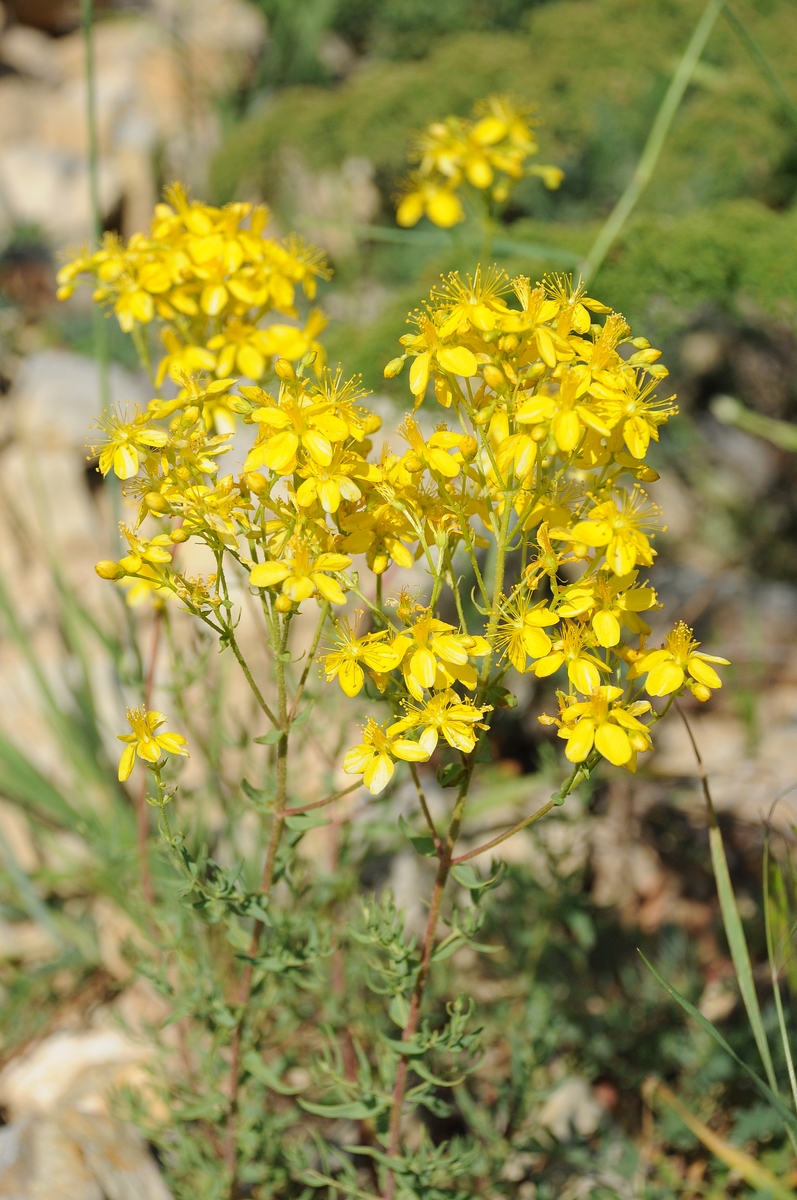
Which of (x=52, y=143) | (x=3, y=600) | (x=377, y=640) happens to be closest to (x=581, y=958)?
(x=377, y=640)

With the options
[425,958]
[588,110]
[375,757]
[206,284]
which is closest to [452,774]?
[375,757]

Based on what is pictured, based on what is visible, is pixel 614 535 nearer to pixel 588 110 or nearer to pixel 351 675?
pixel 351 675

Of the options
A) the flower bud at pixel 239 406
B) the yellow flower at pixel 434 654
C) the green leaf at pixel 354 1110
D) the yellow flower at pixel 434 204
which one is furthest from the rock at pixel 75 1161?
the yellow flower at pixel 434 204

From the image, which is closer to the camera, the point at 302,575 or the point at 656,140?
the point at 302,575

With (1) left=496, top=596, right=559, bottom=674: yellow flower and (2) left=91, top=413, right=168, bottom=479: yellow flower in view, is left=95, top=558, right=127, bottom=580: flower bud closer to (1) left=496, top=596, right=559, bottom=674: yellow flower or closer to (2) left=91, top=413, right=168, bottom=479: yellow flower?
(2) left=91, top=413, right=168, bottom=479: yellow flower

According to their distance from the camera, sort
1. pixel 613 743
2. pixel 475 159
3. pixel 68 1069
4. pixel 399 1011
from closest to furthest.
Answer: pixel 613 743 < pixel 399 1011 < pixel 475 159 < pixel 68 1069

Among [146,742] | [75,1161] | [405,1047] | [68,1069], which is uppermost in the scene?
[146,742]
